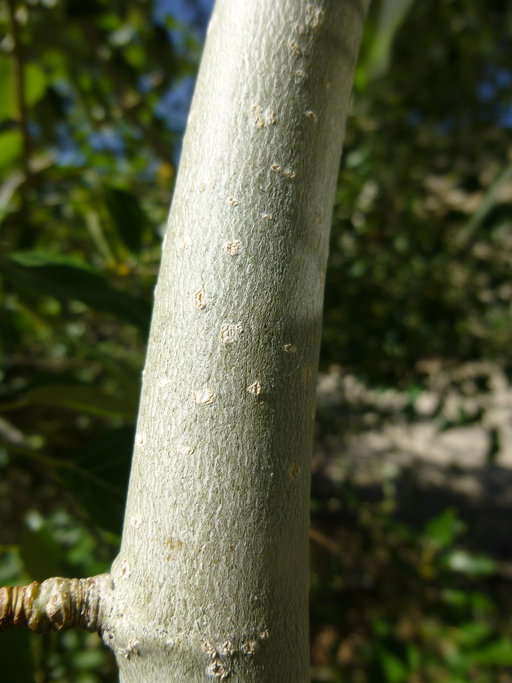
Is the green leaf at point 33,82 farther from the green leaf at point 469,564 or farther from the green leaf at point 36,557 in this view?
the green leaf at point 469,564

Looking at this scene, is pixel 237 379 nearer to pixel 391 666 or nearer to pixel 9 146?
pixel 9 146

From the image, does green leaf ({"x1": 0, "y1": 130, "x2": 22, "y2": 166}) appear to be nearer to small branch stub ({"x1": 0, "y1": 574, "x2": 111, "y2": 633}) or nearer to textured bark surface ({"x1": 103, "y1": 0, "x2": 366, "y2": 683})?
textured bark surface ({"x1": 103, "y1": 0, "x2": 366, "y2": 683})

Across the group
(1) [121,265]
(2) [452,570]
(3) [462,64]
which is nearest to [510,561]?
(2) [452,570]

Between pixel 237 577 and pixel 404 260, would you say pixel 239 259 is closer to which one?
pixel 237 577

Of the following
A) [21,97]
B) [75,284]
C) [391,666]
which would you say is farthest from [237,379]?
[391,666]

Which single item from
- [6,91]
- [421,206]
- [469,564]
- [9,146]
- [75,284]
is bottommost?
[469,564]

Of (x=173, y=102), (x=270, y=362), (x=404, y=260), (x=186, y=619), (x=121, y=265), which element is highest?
(x=173, y=102)

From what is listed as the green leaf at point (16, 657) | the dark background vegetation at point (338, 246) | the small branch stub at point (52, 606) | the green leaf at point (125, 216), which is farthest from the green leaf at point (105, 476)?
the green leaf at point (125, 216)
